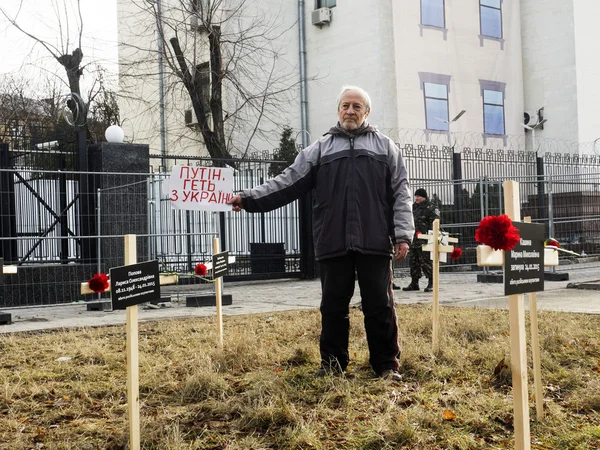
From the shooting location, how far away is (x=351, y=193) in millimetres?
5938

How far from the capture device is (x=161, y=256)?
573 inches

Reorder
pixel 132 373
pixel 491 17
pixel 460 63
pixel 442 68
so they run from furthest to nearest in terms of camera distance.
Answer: pixel 491 17, pixel 460 63, pixel 442 68, pixel 132 373

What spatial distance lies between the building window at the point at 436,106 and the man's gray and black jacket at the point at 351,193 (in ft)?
58.8

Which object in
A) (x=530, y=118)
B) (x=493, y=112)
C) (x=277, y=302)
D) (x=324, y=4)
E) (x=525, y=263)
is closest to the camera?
(x=525, y=263)

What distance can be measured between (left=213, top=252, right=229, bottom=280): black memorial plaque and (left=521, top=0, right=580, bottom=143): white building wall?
20.1 metres

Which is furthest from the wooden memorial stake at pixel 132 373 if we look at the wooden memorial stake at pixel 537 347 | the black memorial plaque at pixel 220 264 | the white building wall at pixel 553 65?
the white building wall at pixel 553 65

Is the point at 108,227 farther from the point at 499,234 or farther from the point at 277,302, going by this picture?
the point at 499,234

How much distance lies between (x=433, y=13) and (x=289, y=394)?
802 inches

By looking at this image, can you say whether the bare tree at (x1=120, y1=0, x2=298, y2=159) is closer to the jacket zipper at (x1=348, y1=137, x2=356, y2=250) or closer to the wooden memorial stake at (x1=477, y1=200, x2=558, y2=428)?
the jacket zipper at (x1=348, y1=137, x2=356, y2=250)

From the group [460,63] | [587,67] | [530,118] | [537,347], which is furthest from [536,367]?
[587,67]

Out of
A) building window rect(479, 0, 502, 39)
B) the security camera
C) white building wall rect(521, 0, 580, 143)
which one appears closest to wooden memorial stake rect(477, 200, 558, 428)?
building window rect(479, 0, 502, 39)

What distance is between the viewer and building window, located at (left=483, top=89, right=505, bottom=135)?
25.5m

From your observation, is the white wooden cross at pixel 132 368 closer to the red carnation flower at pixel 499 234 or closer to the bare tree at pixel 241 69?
the red carnation flower at pixel 499 234

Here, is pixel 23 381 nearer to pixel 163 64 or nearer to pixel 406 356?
pixel 406 356
